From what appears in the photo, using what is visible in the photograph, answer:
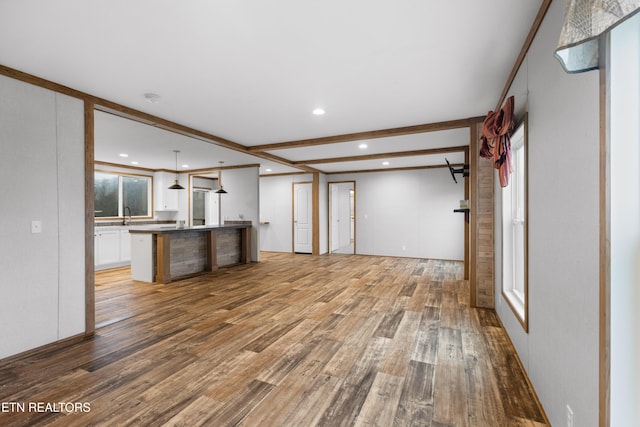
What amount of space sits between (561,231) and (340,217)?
855 centimetres

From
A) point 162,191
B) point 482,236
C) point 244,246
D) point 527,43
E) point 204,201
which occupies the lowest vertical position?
point 244,246

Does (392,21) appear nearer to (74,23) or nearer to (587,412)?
(74,23)

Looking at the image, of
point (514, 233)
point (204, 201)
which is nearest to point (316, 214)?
point (204, 201)

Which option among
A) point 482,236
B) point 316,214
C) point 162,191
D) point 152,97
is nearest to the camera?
point 152,97

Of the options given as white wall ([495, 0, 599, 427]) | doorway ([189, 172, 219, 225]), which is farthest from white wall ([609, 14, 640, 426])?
doorway ([189, 172, 219, 225])

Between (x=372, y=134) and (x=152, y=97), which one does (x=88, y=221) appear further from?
(x=372, y=134)

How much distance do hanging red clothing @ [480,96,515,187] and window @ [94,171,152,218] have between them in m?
7.89

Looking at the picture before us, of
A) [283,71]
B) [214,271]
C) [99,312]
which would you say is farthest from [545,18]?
[214,271]

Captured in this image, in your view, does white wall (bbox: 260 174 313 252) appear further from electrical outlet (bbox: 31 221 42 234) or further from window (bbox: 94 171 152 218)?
electrical outlet (bbox: 31 221 42 234)

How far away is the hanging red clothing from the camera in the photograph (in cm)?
241

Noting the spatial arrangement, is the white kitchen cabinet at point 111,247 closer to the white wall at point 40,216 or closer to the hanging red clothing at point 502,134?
the white wall at point 40,216

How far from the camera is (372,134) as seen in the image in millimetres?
4734

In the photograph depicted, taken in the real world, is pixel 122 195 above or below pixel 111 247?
above

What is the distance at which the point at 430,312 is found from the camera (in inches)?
145
